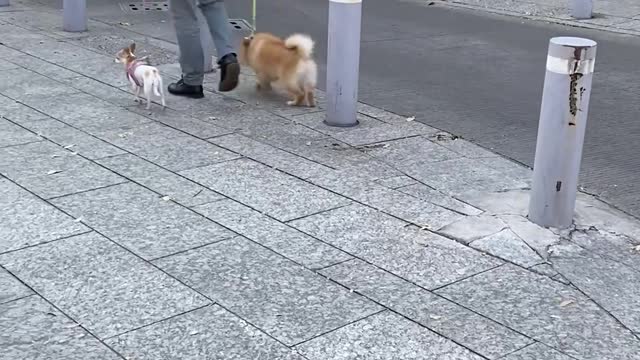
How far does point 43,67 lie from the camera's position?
27.2 feet

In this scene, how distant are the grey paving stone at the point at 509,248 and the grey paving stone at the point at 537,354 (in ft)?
2.73

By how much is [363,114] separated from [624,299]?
3465mm

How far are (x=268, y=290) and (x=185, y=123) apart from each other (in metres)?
2.94

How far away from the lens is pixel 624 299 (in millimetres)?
4012

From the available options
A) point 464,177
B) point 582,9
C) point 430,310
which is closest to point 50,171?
point 464,177

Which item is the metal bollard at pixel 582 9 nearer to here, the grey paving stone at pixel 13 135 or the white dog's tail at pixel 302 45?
the white dog's tail at pixel 302 45

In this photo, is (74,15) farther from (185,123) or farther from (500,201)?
(500,201)

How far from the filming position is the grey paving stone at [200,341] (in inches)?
134

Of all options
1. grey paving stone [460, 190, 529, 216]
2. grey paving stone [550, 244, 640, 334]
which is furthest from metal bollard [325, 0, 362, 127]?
grey paving stone [550, 244, 640, 334]

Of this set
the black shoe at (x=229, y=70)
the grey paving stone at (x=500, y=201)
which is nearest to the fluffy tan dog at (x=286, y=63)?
the black shoe at (x=229, y=70)

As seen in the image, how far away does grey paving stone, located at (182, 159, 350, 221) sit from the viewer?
4961 mm

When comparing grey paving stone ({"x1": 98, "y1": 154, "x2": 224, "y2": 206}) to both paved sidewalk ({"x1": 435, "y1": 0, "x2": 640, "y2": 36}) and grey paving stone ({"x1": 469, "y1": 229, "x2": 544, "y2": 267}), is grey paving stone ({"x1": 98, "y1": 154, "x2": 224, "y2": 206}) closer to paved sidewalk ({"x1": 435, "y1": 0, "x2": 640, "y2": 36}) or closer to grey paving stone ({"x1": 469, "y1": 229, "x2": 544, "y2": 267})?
grey paving stone ({"x1": 469, "y1": 229, "x2": 544, "y2": 267})

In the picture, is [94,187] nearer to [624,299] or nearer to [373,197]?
[373,197]

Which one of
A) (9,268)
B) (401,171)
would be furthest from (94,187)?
(401,171)
